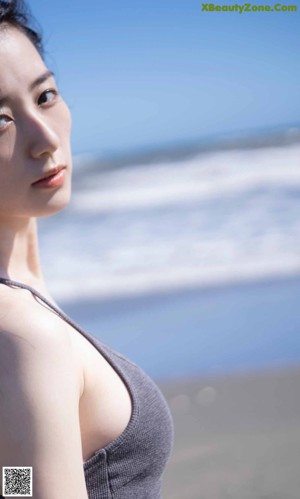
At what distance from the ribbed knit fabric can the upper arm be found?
0.22m

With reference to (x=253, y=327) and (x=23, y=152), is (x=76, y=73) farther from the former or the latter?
(x=23, y=152)

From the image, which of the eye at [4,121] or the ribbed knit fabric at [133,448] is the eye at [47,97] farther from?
the ribbed knit fabric at [133,448]

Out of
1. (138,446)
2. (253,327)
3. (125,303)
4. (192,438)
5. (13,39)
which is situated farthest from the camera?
(125,303)

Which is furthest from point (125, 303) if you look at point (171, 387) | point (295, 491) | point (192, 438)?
point (295, 491)

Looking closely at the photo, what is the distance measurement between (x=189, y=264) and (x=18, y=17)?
5.07m

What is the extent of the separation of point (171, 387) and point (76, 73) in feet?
44.0

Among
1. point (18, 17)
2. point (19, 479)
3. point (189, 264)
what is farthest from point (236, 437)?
point (189, 264)

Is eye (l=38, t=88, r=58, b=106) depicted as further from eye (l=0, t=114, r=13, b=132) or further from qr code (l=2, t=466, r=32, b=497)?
qr code (l=2, t=466, r=32, b=497)

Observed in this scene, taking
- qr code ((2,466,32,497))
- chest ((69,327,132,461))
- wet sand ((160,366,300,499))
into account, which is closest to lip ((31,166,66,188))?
chest ((69,327,132,461))

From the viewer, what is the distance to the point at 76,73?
17312 millimetres

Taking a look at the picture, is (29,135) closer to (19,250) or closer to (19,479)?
(19,250)

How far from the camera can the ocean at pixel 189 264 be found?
508cm

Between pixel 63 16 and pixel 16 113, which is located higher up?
pixel 63 16

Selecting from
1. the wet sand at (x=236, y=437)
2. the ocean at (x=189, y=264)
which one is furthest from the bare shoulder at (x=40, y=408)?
the ocean at (x=189, y=264)
